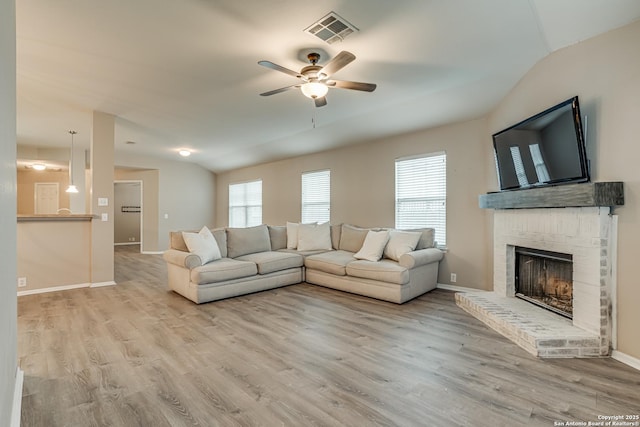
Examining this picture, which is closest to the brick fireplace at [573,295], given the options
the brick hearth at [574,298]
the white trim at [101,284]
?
the brick hearth at [574,298]

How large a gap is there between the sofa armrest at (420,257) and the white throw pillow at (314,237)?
181cm

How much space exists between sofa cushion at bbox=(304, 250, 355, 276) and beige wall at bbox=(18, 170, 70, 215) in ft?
28.8

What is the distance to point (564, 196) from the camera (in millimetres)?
2826

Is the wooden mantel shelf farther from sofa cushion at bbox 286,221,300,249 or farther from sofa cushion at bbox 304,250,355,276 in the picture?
sofa cushion at bbox 286,221,300,249

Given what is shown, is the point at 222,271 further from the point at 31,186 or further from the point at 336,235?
the point at 31,186

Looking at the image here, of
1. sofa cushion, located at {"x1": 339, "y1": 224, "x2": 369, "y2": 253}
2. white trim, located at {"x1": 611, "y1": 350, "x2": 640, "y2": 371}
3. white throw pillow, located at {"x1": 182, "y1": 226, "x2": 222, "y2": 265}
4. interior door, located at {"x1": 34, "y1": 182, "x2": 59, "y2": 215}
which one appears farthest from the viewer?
interior door, located at {"x1": 34, "y1": 182, "x2": 59, "y2": 215}

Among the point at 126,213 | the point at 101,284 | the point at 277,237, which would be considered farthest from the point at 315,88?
the point at 126,213

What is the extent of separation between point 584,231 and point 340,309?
2.58 m

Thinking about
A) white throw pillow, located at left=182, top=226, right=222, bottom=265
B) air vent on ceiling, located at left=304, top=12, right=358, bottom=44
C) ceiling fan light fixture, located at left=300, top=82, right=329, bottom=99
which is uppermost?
air vent on ceiling, located at left=304, top=12, right=358, bottom=44

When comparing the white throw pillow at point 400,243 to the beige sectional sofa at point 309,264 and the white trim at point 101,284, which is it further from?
the white trim at point 101,284

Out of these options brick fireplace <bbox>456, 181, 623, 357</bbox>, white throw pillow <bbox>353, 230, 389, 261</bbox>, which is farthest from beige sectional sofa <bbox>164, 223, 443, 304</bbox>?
brick fireplace <bbox>456, 181, 623, 357</bbox>

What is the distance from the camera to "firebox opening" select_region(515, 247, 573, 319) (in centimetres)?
318

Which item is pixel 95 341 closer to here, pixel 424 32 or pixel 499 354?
pixel 499 354

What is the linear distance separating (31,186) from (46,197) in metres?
0.47
